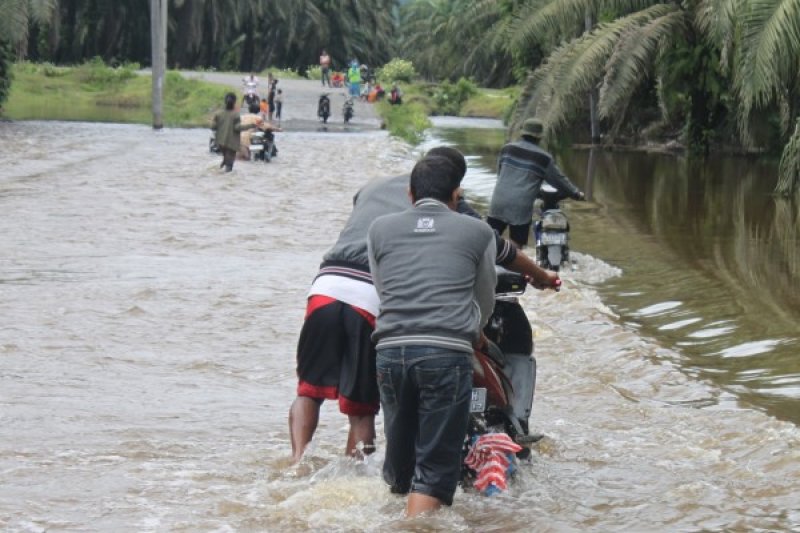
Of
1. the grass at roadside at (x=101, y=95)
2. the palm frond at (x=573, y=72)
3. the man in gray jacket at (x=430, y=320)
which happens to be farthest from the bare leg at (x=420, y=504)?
the grass at roadside at (x=101, y=95)

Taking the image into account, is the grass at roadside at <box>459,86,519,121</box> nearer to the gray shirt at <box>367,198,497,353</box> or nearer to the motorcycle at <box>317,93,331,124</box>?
the motorcycle at <box>317,93,331,124</box>

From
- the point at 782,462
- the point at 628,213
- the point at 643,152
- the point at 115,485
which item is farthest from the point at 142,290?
the point at 643,152

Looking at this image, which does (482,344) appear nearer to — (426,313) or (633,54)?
(426,313)

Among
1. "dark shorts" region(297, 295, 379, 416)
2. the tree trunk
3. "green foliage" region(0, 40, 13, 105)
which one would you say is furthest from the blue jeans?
"green foliage" region(0, 40, 13, 105)

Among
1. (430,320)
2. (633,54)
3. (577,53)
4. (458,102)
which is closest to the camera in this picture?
(430,320)

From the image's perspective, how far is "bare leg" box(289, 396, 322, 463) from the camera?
7.07m

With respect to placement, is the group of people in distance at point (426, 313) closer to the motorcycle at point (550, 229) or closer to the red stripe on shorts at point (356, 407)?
the red stripe on shorts at point (356, 407)

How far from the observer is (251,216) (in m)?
20.5

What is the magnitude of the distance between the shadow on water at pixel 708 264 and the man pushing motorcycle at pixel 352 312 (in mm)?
3024

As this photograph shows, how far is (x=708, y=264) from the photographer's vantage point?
15.4m

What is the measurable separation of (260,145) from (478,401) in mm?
24549

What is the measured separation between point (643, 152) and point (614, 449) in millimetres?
31074

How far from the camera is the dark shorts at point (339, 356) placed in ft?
22.1

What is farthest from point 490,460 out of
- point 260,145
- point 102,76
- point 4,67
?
point 102,76
